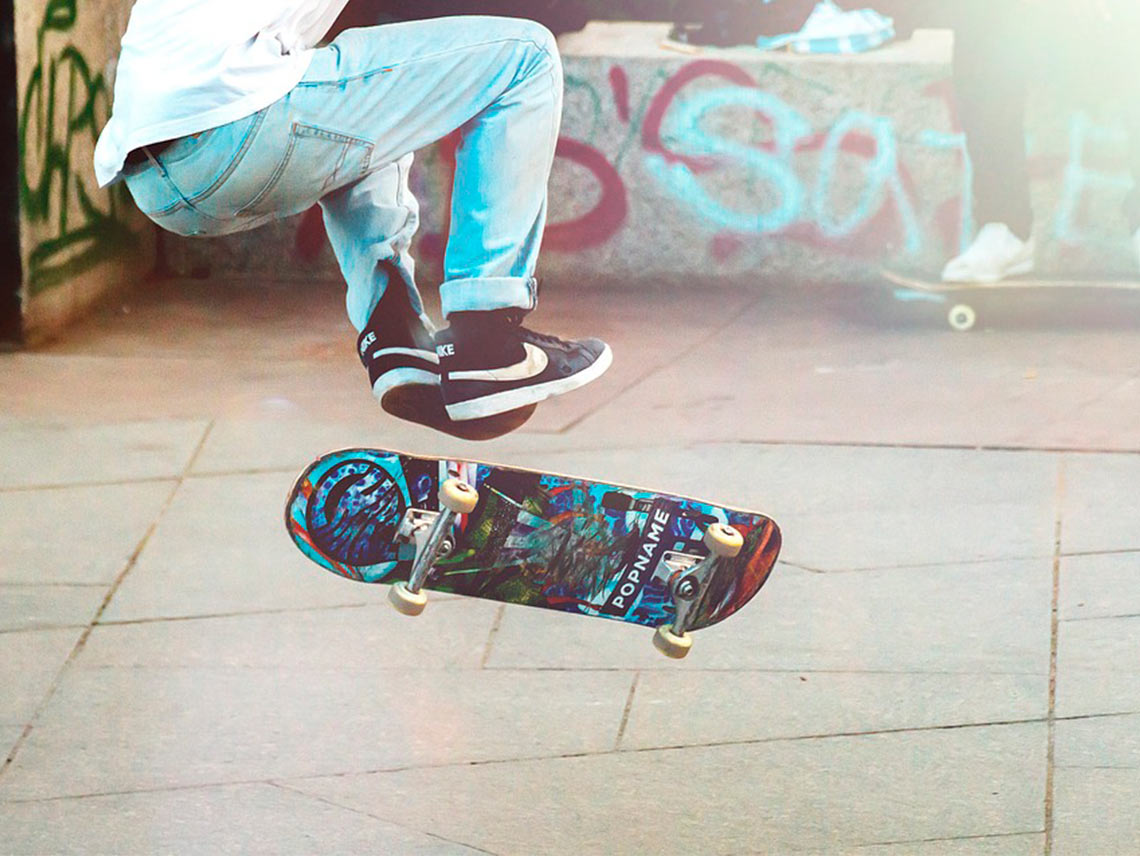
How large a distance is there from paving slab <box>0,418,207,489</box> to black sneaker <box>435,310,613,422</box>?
147 inches

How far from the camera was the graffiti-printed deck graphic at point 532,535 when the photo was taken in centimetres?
357

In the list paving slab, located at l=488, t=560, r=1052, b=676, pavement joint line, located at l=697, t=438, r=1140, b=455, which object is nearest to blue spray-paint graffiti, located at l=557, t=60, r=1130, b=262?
pavement joint line, located at l=697, t=438, r=1140, b=455

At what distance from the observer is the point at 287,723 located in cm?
473

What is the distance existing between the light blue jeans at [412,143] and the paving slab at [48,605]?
2546 millimetres

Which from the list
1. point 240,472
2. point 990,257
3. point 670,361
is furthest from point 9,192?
point 990,257

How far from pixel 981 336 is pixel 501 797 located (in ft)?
16.2

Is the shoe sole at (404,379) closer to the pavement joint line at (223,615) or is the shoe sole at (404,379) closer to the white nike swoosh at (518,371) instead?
the white nike swoosh at (518,371)

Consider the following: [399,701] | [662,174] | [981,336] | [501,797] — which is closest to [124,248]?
[662,174]

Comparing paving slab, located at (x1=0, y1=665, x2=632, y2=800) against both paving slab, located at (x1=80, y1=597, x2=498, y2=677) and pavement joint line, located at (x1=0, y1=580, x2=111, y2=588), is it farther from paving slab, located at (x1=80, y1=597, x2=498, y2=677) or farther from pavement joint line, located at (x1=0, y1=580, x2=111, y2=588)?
pavement joint line, located at (x1=0, y1=580, x2=111, y2=588)

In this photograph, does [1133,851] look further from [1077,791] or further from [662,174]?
[662,174]

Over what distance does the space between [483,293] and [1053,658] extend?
2575 millimetres

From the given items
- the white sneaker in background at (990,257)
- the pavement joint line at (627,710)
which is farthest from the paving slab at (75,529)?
the white sneaker in background at (990,257)

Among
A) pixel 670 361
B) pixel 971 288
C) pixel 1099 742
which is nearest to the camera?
pixel 1099 742

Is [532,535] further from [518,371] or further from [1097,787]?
[1097,787]
